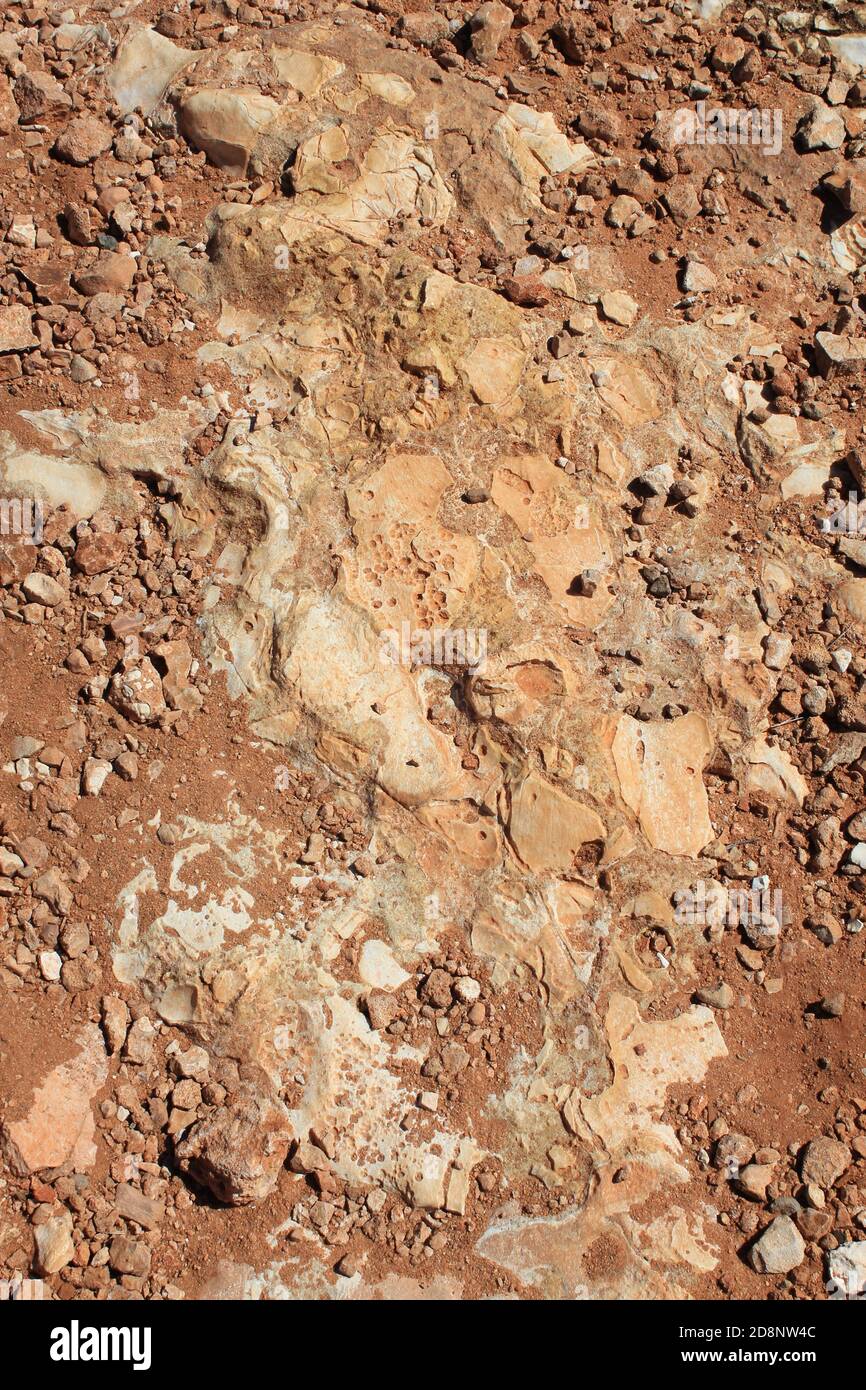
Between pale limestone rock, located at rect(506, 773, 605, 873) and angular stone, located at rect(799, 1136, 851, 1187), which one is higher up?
pale limestone rock, located at rect(506, 773, 605, 873)

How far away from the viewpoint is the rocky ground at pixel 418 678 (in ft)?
14.9

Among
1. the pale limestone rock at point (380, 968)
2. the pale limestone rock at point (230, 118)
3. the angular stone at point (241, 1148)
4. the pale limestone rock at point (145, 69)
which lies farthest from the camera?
the pale limestone rock at point (145, 69)

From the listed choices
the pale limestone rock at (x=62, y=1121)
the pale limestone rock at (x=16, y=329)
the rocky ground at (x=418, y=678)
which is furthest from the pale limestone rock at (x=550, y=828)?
the pale limestone rock at (x=16, y=329)

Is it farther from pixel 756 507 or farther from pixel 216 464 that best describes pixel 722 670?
pixel 216 464

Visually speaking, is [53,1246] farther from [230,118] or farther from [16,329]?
[230,118]

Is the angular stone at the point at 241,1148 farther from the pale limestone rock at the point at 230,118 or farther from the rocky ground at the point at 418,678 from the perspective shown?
the pale limestone rock at the point at 230,118

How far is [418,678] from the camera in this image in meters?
5.06

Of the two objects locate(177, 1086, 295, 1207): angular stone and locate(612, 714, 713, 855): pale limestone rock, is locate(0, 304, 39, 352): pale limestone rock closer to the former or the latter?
locate(612, 714, 713, 855): pale limestone rock

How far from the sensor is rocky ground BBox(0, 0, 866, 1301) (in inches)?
179

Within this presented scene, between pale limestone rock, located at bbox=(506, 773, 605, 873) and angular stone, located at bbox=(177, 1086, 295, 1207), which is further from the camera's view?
pale limestone rock, located at bbox=(506, 773, 605, 873)

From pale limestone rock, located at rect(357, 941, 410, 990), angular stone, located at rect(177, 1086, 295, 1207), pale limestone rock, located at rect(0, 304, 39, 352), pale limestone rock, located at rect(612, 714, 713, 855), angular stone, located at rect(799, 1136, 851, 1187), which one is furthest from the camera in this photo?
pale limestone rock, located at rect(0, 304, 39, 352)

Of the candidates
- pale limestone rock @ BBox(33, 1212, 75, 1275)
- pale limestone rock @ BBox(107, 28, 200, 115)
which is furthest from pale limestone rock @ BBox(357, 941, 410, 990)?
pale limestone rock @ BBox(107, 28, 200, 115)

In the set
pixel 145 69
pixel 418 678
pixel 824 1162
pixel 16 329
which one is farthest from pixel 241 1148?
pixel 145 69

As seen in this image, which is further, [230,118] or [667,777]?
[230,118]
